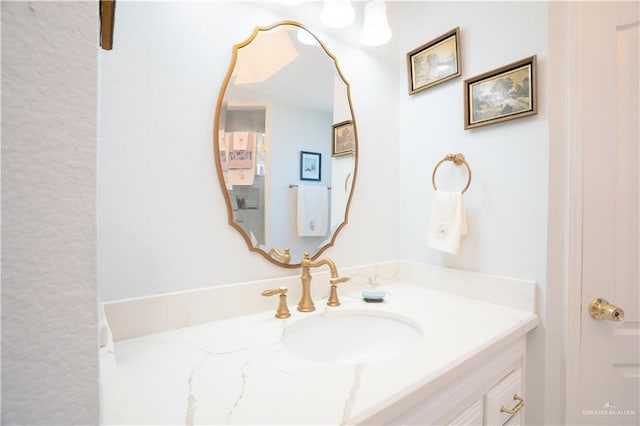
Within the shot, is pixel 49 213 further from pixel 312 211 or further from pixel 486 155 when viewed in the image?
pixel 486 155

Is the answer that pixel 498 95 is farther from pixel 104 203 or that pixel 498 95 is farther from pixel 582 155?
pixel 104 203

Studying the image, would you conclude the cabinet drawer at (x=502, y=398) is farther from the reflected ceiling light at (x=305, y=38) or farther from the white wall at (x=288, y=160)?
the reflected ceiling light at (x=305, y=38)

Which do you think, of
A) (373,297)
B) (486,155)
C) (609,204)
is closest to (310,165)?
(373,297)

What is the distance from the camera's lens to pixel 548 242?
1018 mm

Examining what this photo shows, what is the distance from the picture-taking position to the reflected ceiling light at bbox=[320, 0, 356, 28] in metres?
1.13

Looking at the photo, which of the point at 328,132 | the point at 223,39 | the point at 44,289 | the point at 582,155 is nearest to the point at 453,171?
the point at 582,155

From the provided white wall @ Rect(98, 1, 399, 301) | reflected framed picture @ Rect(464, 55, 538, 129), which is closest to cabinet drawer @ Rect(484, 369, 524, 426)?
white wall @ Rect(98, 1, 399, 301)

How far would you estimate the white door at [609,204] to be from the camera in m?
1.01

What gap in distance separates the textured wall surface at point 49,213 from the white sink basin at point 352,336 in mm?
769

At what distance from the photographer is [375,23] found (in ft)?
4.04

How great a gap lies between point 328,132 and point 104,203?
79 centimetres

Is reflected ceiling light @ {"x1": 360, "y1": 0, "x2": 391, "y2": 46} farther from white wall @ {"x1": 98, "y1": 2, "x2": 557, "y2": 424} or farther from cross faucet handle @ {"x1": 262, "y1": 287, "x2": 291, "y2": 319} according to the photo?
cross faucet handle @ {"x1": 262, "y1": 287, "x2": 291, "y2": 319}

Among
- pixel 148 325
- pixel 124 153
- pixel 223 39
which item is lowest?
pixel 148 325

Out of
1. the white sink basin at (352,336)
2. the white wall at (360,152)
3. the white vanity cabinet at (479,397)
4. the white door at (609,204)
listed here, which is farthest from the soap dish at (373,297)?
the white door at (609,204)
